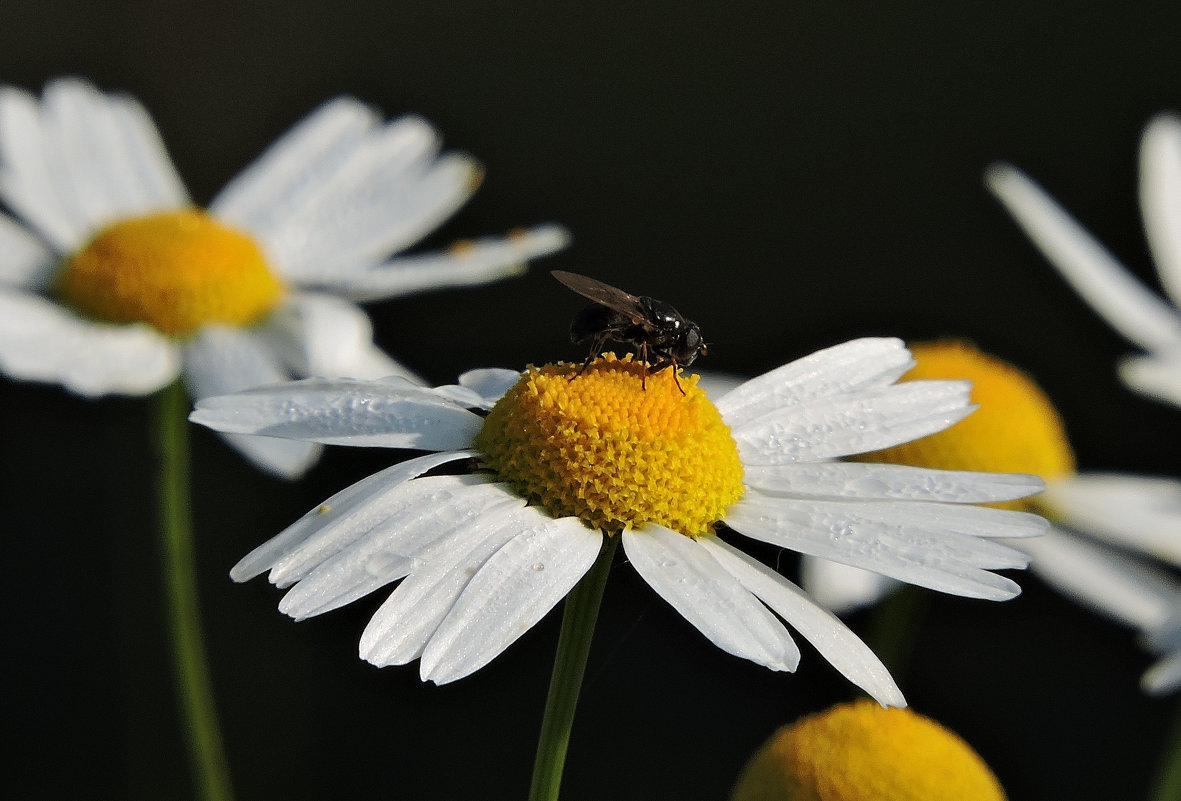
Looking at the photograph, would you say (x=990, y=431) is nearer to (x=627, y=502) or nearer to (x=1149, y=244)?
(x=1149, y=244)

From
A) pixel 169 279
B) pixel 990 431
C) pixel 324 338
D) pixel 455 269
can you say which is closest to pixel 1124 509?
pixel 990 431

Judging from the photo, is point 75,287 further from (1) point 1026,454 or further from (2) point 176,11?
(2) point 176,11

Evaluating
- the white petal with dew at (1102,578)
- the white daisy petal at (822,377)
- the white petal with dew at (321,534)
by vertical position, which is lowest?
the white petal with dew at (1102,578)

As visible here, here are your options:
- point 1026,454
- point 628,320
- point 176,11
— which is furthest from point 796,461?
point 176,11

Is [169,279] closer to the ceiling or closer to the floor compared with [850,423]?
closer to the ceiling

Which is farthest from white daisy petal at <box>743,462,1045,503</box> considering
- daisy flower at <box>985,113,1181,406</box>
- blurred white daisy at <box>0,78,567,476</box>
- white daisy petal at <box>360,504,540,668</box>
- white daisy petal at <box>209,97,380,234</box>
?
white daisy petal at <box>209,97,380,234</box>

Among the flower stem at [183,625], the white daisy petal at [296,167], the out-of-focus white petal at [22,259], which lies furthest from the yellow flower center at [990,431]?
the out-of-focus white petal at [22,259]

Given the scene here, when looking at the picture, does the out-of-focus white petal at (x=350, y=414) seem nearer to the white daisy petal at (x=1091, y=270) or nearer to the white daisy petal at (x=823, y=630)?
the white daisy petal at (x=823, y=630)
